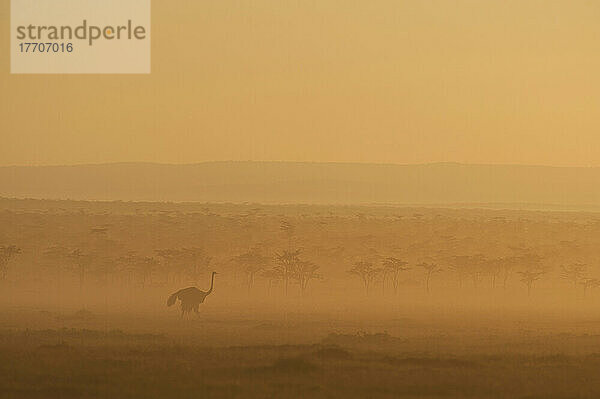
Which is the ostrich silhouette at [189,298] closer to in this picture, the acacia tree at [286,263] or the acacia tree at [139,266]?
the acacia tree at [139,266]

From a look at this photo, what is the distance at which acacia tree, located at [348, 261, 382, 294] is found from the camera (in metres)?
6.00

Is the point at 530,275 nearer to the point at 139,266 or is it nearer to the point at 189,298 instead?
the point at 189,298

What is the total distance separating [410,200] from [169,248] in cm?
165

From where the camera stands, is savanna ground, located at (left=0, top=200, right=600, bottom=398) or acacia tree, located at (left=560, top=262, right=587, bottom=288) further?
acacia tree, located at (left=560, top=262, right=587, bottom=288)

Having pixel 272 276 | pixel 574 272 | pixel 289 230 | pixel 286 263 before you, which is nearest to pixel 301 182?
pixel 289 230

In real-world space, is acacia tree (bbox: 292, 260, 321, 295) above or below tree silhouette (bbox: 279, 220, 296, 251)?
below

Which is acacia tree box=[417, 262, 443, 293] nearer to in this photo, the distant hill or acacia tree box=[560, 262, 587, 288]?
the distant hill

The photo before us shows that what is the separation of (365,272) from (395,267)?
21 cm

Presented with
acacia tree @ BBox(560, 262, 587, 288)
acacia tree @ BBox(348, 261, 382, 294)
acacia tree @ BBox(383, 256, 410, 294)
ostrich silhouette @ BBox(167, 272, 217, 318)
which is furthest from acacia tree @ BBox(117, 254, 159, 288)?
acacia tree @ BBox(560, 262, 587, 288)

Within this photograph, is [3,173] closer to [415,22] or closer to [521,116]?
[415,22]

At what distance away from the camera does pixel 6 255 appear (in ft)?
19.8

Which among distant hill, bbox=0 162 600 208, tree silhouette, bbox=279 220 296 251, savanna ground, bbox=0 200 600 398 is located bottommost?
savanna ground, bbox=0 200 600 398

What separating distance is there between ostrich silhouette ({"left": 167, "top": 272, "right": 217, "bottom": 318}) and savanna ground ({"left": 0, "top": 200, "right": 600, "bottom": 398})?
51 millimetres

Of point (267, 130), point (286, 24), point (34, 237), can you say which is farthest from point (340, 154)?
point (34, 237)
